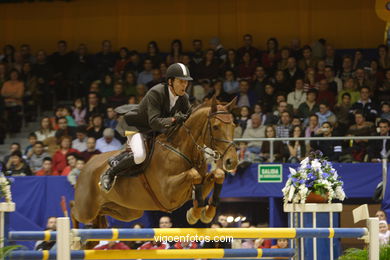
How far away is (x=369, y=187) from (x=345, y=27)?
603 cm

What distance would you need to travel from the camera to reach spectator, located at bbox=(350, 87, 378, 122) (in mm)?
13998

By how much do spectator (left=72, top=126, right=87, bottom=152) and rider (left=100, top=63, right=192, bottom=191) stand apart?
559cm

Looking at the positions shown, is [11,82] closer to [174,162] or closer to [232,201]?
[232,201]

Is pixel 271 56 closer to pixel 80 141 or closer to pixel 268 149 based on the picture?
pixel 268 149

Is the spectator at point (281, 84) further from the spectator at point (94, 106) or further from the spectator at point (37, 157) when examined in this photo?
the spectator at point (37, 157)

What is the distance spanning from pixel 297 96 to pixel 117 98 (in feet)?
11.8

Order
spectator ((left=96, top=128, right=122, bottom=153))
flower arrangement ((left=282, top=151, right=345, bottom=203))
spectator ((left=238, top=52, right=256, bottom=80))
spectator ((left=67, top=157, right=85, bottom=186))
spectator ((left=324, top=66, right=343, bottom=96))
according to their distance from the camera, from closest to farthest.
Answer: flower arrangement ((left=282, top=151, right=345, bottom=203)) < spectator ((left=67, top=157, right=85, bottom=186)) < spectator ((left=96, top=128, right=122, bottom=153)) < spectator ((left=324, top=66, right=343, bottom=96)) < spectator ((left=238, top=52, right=256, bottom=80))

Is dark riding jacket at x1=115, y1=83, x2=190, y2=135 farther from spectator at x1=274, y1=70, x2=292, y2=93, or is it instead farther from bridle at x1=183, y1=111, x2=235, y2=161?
spectator at x1=274, y1=70, x2=292, y2=93

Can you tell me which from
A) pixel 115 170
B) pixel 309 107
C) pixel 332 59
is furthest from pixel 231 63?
pixel 115 170

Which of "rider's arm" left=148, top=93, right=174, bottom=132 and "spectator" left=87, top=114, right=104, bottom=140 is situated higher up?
"rider's arm" left=148, top=93, right=174, bottom=132

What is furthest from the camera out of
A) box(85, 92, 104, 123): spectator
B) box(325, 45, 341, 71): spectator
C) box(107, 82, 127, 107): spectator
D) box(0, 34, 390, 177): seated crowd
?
box(325, 45, 341, 71): spectator

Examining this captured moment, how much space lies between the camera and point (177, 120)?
8250 mm

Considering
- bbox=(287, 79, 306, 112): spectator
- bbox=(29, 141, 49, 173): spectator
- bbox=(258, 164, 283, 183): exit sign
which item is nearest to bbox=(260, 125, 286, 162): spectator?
bbox=(258, 164, 283, 183): exit sign

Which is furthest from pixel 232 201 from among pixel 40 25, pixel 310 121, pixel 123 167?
pixel 40 25
